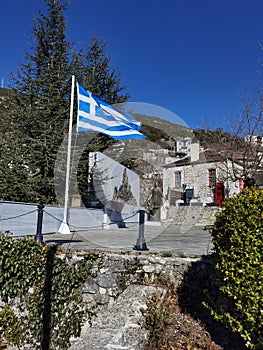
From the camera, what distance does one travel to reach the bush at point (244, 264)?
2.59m

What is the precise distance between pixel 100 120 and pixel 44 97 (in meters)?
4.47

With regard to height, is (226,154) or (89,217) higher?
(226,154)

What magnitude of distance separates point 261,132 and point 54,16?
12484 millimetres

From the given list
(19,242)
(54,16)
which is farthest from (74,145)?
(19,242)

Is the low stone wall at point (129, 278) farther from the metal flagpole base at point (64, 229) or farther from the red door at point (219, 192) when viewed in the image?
the red door at point (219, 192)

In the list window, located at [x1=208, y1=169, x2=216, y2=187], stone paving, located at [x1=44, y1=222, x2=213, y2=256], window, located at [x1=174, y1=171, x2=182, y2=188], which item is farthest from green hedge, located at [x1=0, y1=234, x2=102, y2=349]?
window, located at [x1=174, y1=171, x2=182, y2=188]

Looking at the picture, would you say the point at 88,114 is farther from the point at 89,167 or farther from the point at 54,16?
the point at 54,16

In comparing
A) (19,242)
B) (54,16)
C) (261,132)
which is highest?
(54,16)

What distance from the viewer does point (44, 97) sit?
1212cm

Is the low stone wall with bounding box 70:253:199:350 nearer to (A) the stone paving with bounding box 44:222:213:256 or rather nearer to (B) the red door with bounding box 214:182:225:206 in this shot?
(A) the stone paving with bounding box 44:222:213:256

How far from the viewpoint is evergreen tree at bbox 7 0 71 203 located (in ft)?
37.5

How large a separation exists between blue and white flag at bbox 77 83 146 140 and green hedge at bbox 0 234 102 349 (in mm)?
4570

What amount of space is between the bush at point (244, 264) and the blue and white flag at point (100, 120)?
6106 mm

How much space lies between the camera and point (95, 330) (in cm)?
296
